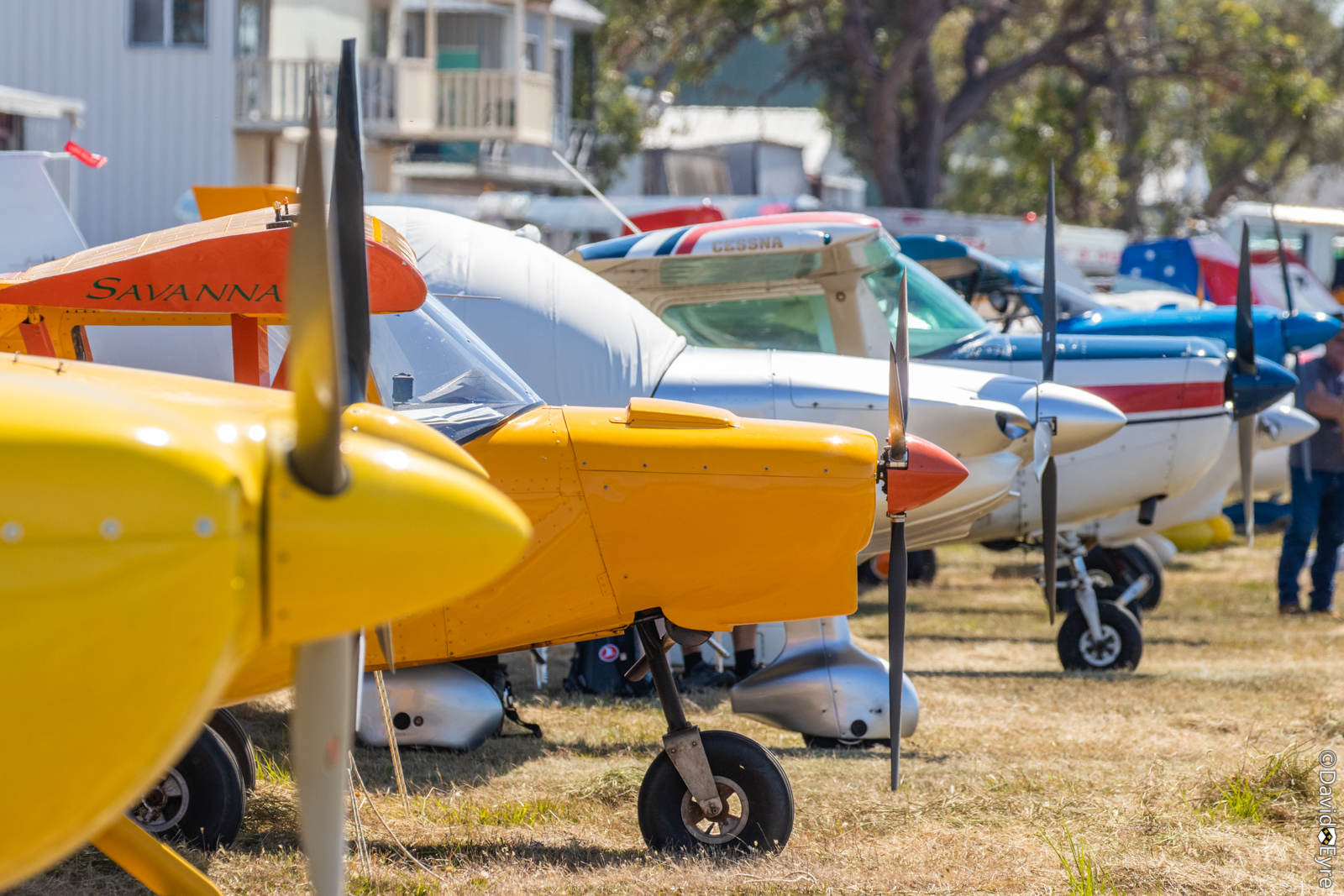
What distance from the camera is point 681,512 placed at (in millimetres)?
4109

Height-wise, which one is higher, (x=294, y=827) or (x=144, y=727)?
(x=144, y=727)

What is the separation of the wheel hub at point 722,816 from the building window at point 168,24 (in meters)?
18.7

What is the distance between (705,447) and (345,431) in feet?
5.79

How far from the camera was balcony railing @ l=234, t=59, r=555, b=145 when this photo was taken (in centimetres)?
2041

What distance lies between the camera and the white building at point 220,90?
Answer: 19.8 m

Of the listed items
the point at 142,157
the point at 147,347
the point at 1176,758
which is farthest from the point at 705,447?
the point at 142,157

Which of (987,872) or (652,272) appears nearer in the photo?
(987,872)

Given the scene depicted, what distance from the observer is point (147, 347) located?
5406 millimetres

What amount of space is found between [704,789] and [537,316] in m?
2.47

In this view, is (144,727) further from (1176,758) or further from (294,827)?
(1176,758)

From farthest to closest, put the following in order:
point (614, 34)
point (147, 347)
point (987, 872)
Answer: point (614, 34)
point (147, 347)
point (987, 872)

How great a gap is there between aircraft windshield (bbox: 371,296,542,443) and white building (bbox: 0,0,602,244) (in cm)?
1433

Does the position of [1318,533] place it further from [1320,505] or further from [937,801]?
[937,801]

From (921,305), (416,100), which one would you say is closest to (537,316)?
(921,305)
